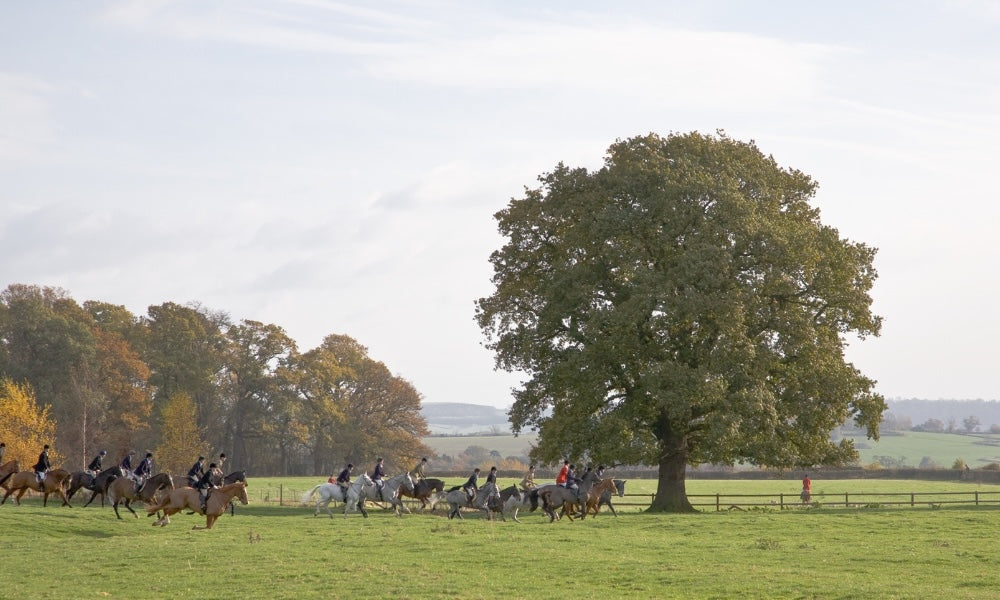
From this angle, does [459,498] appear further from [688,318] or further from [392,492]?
[688,318]

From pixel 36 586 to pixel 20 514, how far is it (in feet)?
39.5

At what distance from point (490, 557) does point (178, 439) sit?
47577 mm

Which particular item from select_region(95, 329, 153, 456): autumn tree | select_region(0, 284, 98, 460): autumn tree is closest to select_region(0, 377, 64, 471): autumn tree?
select_region(0, 284, 98, 460): autumn tree

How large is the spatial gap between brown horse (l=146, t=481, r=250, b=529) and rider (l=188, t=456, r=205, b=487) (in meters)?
0.61

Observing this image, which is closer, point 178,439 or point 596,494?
point 596,494

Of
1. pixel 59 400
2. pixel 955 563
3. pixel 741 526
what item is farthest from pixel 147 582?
pixel 59 400

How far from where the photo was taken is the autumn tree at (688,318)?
123ft

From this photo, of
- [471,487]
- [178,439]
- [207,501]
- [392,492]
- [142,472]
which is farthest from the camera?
[178,439]

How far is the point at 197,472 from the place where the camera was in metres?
29.5

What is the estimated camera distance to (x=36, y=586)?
728 inches

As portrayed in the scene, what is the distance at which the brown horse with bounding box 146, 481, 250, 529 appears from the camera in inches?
1081

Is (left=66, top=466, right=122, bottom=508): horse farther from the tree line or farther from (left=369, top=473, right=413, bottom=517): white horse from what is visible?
the tree line

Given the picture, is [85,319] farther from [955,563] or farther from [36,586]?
[955,563]

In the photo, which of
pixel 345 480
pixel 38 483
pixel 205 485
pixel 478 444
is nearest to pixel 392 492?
pixel 345 480
